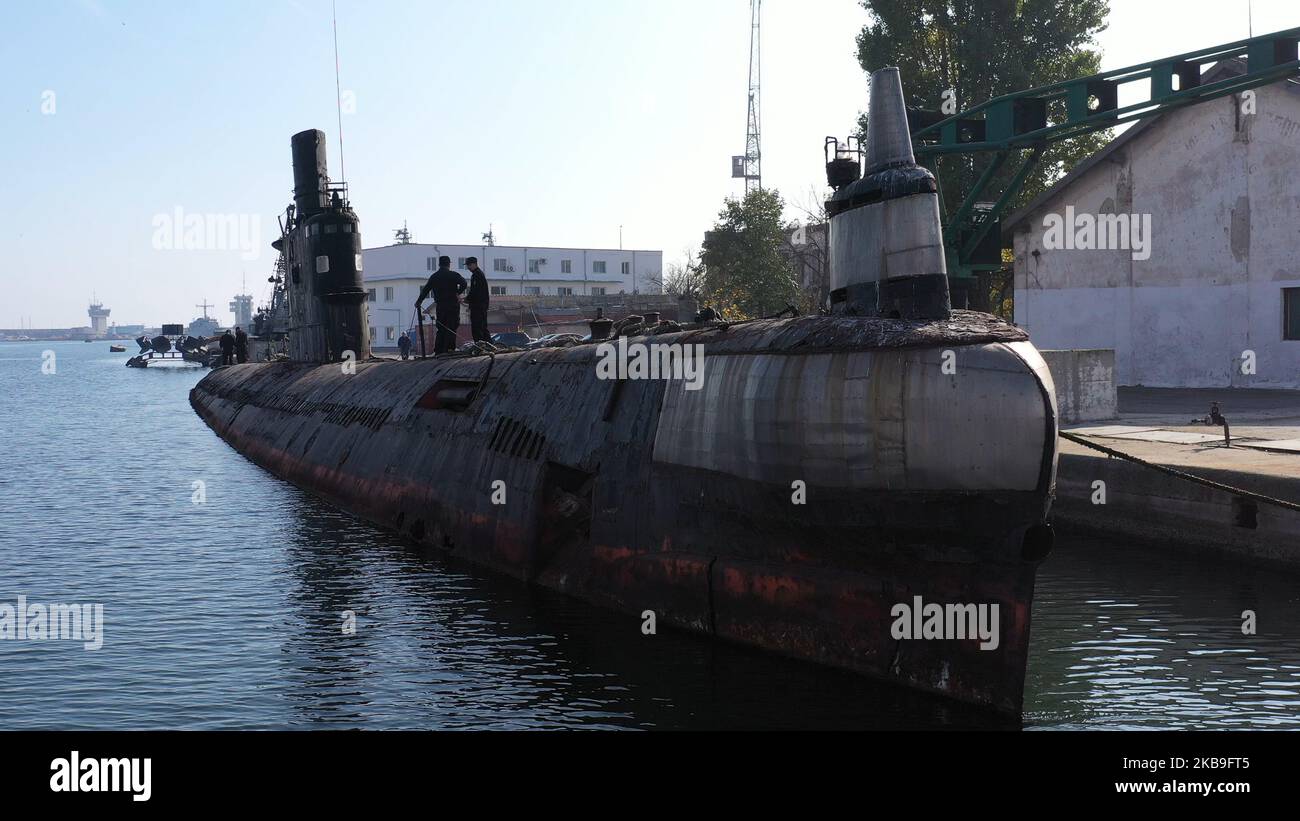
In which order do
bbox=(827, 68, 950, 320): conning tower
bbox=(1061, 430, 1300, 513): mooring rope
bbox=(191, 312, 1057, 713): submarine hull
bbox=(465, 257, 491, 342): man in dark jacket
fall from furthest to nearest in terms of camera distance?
bbox=(465, 257, 491, 342): man in dark jacket → bbox=(1061, 430, 1300, 513): mooring rope → bbox=(827, 68, 950, 320): conning tower → bbox=(191, 312, 1057, 713): submarine hull

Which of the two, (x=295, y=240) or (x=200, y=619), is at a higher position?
(x=295, y=240)

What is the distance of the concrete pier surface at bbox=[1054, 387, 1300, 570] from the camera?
1764 cm

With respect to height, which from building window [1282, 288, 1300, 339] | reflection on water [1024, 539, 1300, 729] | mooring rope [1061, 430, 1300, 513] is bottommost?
reflection on water [1024, 539, 1300, 729]

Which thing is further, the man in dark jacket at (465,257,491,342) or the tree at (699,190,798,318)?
the tree at (699,190,798,318)

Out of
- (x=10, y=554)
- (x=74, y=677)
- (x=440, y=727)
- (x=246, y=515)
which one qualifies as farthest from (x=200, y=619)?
(x=246, y=515)

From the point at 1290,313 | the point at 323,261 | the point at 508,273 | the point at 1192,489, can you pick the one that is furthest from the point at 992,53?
the point at 508,273

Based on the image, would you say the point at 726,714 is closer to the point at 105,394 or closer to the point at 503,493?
the point at 503,493

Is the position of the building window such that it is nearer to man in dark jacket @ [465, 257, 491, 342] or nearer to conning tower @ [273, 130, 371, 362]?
man in dark jacket @ [465, 257, 491, 342]

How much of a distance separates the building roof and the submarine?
2415 centimetres

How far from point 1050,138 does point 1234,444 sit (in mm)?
13299

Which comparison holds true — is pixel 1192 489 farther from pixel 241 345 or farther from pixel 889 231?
pixel 241 345

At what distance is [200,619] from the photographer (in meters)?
15.9

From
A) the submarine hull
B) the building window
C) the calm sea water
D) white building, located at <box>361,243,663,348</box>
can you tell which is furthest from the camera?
white building, located at <box>361,243,663,348</box>

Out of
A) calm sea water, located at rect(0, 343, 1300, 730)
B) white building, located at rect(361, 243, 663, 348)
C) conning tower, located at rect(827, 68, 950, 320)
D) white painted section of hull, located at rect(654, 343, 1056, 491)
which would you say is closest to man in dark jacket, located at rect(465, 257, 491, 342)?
calm sea water, located at rect(0, 343, 1300, 730)
